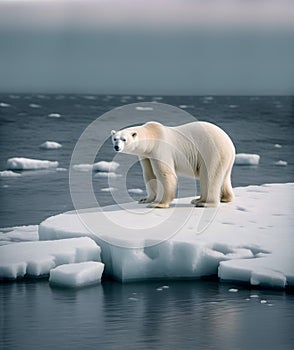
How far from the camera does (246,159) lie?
5.04 meters

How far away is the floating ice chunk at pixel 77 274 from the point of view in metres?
4.49

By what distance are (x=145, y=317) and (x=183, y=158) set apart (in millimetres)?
794

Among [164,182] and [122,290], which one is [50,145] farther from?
[122,290]

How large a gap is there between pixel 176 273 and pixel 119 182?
596 mm

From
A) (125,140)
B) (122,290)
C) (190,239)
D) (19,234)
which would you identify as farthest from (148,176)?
(19,234)

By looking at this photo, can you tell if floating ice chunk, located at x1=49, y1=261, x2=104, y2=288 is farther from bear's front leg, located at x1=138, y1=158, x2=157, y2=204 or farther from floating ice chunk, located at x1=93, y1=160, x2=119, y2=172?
floating ice chunk, located at x1=93, y1=160, x2=119, y2=172

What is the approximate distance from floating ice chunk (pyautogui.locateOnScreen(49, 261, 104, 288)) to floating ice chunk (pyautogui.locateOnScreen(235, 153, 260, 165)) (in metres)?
0.93

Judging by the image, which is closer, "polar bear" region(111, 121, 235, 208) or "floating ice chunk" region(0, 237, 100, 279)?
"floating ice chunk" region(0, 237, 100, 279)

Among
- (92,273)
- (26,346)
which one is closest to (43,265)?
(92,273)

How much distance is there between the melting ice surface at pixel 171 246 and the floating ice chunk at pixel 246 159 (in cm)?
35

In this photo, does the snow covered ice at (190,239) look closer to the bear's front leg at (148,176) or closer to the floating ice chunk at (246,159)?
the bear's front leg at (148,176)

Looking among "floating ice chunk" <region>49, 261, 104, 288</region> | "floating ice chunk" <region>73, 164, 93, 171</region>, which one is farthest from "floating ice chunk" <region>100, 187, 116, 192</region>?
"floating ice chunk" <region>49, 261, 104, 288</region>

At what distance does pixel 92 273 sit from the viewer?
14.8 ft

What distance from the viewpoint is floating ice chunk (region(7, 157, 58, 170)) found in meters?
4.95
